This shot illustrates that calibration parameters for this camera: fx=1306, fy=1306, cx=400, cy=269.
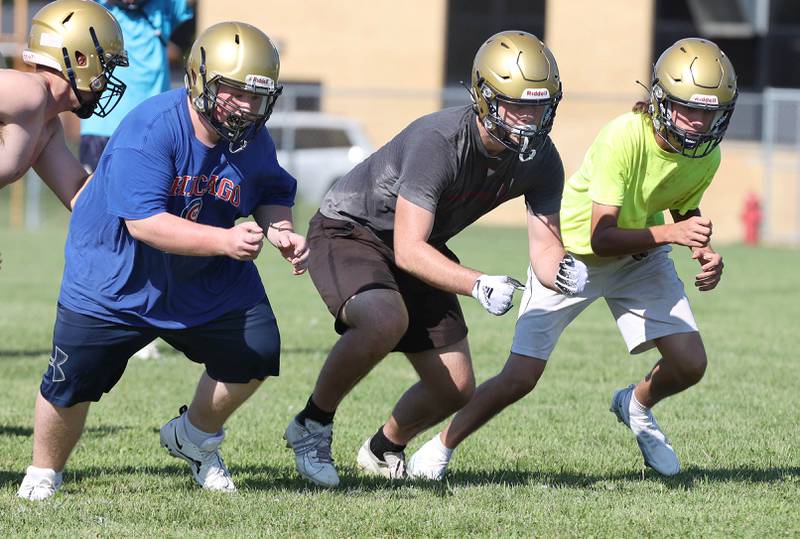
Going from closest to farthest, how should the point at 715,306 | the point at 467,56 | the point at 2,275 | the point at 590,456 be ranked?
the point at 590,456 → the point at 715,306 → the point at 2,275 → the point at 467,56

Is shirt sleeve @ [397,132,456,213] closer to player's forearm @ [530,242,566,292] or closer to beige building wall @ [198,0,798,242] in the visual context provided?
player's forearm @ [530,242,566,292]

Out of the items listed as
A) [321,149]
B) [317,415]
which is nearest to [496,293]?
[317,415]

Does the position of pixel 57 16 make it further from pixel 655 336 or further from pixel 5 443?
pixel 655 336

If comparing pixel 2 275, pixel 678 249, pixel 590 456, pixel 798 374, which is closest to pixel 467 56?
pixel 678 249

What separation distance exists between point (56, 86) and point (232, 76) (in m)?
0.86

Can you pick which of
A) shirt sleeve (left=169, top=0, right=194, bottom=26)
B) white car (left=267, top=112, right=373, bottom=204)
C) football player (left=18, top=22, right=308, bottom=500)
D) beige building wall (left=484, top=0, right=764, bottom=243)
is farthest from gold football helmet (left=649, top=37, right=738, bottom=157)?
beige building wall (left=484, top=0, right=764, bottom=243)

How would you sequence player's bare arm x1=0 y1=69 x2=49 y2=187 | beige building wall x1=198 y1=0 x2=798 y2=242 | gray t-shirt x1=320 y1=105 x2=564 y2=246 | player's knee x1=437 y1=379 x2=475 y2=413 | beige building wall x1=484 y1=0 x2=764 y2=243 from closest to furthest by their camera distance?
player's bare arm x1=0 y1=69 x2=49 y2=187
gray t-shirt x1=320 y1=105 x2=564 y2=246
player's knee x1=437 y1=379 x2=475 y2=413
beige building wall x1=198 y1=0 x2=798 y2=242
beige building wall x1=484 y1=0 x2=764 y2=243

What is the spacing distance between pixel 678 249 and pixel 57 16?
48.2 ft

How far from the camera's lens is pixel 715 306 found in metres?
12.9

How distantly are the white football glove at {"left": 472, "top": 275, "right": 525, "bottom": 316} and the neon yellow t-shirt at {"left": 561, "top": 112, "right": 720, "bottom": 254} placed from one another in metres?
1.07

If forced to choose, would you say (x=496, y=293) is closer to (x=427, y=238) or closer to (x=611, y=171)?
(x=427, y=238)

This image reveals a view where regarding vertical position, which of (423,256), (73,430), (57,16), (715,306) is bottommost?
(715,306)

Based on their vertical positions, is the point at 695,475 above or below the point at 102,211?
below

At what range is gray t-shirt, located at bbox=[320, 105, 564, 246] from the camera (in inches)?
207
